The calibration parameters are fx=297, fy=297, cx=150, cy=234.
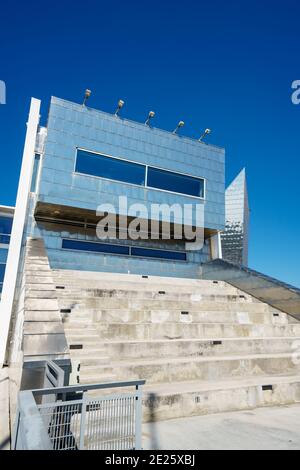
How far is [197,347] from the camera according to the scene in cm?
556

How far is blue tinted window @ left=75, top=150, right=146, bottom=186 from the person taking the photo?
44.3 feet

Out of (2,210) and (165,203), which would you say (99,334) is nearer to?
(165,203)

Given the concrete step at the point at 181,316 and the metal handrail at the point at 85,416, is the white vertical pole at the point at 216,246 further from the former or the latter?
the metal handrail at the point at 85,416

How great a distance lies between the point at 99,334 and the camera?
5574 mm

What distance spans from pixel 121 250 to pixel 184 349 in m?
9.52

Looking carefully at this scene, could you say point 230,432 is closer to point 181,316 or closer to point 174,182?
point 181,316

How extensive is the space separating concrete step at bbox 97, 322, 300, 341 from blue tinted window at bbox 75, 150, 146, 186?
9.28m

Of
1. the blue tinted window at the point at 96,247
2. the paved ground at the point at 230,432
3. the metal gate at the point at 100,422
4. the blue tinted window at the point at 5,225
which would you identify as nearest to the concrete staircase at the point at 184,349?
the paved ground at the point at 230,432

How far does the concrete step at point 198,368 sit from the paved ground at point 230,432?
34.4 inches

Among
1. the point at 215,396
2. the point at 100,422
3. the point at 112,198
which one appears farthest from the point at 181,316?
the point at 112,198

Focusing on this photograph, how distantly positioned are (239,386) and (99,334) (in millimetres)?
2596

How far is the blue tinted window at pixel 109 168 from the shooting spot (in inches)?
532

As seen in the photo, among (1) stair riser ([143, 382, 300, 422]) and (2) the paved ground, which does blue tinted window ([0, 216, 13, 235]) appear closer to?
(1) stair riser ([143, 382, 300, 422])
